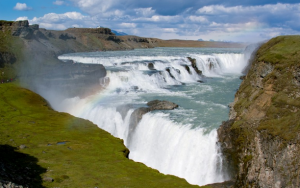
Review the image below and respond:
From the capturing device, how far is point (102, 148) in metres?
22.8

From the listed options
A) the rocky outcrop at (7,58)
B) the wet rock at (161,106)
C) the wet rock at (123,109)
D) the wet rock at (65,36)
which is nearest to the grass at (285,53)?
the wet rock at (161,106)

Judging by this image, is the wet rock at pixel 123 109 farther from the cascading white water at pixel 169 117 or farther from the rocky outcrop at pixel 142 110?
the rocky outcrop at pixel 142 110

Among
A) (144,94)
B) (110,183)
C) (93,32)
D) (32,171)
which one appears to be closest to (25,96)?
(144,94)

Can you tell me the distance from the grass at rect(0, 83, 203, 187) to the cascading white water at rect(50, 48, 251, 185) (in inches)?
223

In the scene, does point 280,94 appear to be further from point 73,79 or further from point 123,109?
point 73,79

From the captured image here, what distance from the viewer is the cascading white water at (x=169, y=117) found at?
2500 cm

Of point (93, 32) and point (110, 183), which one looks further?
point (93, 32)

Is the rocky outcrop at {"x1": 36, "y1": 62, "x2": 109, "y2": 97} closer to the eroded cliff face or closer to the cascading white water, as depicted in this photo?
the cascading white water

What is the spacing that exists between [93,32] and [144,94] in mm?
128010

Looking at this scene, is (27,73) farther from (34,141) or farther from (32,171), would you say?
(32,171)

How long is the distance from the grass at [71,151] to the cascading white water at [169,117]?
18.6ft

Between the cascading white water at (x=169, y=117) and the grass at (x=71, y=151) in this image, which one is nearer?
the grass at (x=71, y=151)

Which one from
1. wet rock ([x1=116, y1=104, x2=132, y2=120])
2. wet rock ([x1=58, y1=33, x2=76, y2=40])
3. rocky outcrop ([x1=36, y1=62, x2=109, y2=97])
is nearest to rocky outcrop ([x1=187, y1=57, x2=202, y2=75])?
rocky outcrop ([x1=36, y1=62, x2=109, y2=97])

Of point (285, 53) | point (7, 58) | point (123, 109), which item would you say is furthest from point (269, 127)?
point (7, 58)
